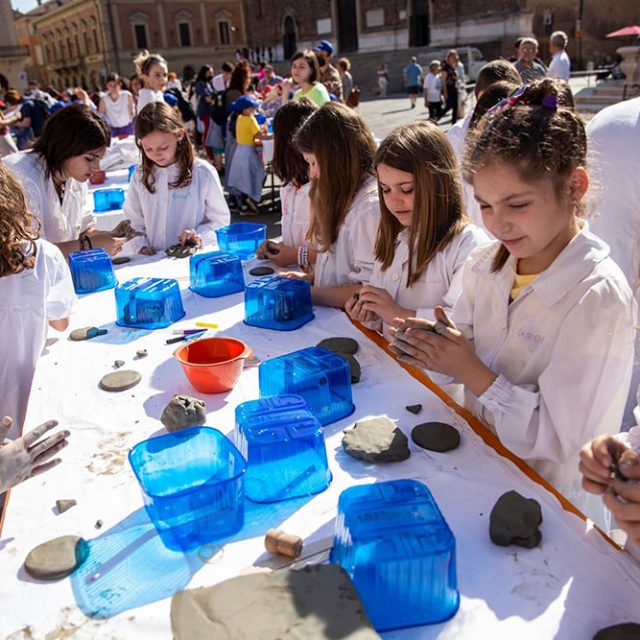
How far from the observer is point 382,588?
3.41ft

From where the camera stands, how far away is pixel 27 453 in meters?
1.47

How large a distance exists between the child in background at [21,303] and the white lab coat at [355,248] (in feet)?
3.69

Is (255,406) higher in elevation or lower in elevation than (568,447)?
higher

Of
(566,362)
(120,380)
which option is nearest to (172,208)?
(120,380)

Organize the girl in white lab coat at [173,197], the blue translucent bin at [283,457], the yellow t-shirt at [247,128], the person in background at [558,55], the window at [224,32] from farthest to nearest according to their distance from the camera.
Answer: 1. the window at [224,32]
2. the person in background at [558,55]
3. the yellow t-shirt at [247,128]
4. the girl in white lab coat at [173,197]
5. the blue translucent bin at [283,457]

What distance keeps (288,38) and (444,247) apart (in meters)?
37.7

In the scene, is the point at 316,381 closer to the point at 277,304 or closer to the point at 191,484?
the point at 191,484

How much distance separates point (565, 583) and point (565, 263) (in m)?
0.72

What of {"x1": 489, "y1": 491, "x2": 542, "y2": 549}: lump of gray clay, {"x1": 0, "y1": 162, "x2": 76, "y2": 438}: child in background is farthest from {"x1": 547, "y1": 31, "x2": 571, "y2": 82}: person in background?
{"x1": 489, "y1": 491, "x2": 542, "y2": 549}: lump of gray clay

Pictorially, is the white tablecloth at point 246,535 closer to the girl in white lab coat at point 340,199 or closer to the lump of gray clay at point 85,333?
the lump of gray clay at point 85,333

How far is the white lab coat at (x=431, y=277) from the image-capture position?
2113 mm

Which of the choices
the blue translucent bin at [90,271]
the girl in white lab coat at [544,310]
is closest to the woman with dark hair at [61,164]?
the blue translucent bin at [90,271]

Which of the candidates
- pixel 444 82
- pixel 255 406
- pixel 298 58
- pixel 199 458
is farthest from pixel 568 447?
pixel 444 82

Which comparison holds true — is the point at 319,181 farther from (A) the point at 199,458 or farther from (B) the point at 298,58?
(B) the point at 298,58
